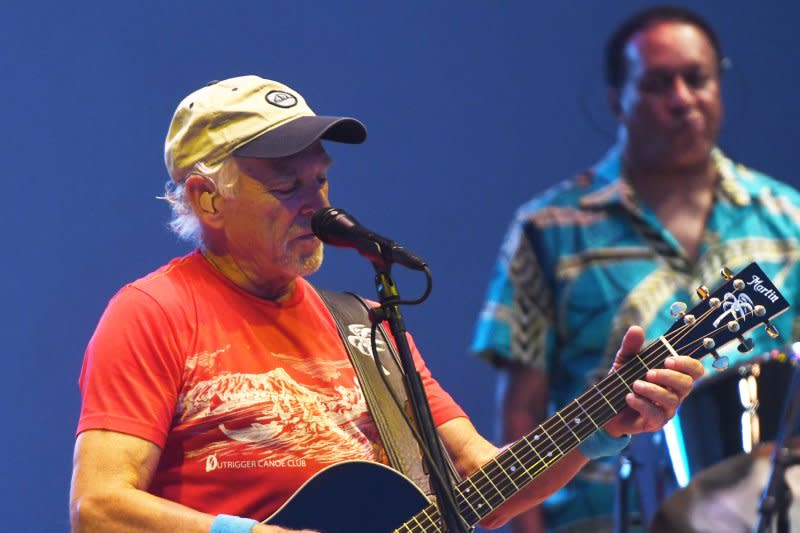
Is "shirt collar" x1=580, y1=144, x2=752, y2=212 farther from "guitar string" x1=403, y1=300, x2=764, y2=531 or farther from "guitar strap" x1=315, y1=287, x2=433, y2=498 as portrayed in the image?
"guitar string" x1=403, y1=300, x2=764, y2=531

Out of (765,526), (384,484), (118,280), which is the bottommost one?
(765,526)

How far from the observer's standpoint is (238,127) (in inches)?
104

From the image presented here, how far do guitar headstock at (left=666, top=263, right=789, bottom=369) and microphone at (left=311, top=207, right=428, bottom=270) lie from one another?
571 mm

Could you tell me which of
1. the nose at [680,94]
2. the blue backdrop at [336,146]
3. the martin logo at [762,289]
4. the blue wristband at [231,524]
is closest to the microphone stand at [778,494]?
the martin logo at [762,289]

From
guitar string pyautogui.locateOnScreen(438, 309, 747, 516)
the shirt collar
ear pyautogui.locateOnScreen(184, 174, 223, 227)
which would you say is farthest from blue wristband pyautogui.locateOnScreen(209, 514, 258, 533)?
the shirt collar

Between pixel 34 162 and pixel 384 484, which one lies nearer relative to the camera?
pixel 384 484

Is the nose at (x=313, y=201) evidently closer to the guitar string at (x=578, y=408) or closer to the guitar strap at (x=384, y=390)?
the guitar strap at (x=384, y=390)

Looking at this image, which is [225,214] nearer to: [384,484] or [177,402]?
[177,402]

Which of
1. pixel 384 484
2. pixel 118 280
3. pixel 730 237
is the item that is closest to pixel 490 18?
pixel 730 237

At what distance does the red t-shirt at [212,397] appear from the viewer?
2.40 metres

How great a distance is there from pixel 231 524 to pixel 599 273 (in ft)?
6.00

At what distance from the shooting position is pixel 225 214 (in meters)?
2.67

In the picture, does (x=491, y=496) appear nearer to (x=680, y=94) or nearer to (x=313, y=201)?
(x=313, y=201)

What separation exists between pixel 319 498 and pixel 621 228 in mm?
1818
